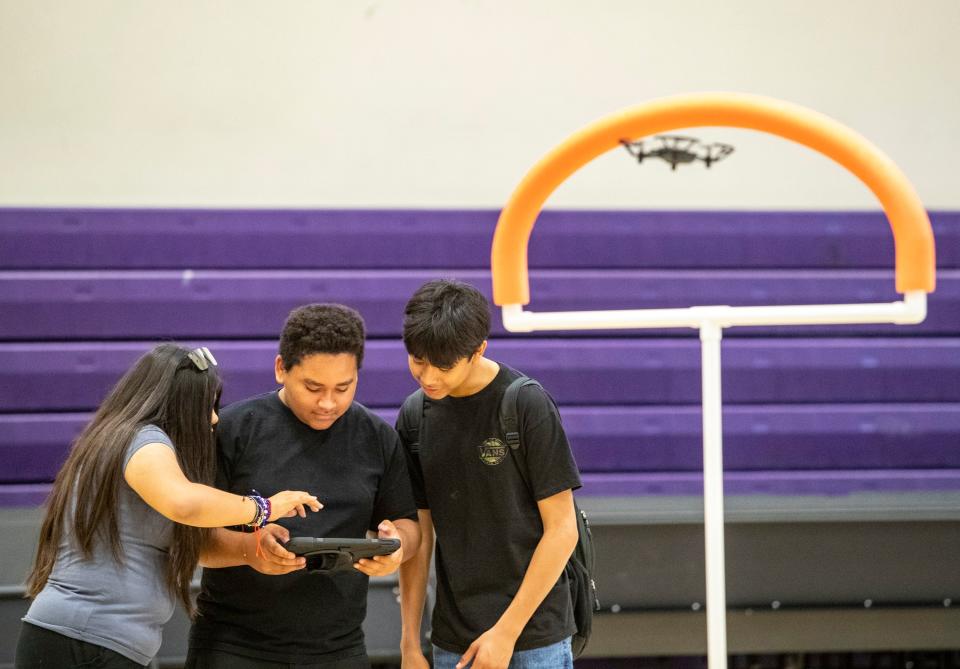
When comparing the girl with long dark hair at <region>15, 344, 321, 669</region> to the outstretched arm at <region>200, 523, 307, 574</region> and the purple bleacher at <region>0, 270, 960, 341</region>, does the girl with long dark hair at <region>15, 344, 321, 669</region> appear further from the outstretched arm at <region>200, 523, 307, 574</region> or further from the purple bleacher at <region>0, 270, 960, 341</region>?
the purple bleacher at <region>0, 270, 960, 341</region>

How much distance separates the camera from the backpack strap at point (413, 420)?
191 cm

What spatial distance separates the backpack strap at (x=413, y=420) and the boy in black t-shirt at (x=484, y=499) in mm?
26

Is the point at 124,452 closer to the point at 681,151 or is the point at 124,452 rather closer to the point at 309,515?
the point at 309,515

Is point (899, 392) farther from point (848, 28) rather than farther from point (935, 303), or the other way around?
point (848, 28)

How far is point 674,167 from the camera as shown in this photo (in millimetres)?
3936

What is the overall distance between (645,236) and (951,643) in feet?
5.78

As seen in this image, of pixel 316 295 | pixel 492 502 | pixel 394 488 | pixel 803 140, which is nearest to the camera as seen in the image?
pixel 803 140

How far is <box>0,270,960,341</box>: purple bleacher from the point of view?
12.3ft

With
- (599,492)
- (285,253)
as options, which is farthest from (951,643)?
(285,253)

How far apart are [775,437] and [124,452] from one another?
278 centimetres

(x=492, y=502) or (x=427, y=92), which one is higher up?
(x=427, y=92)

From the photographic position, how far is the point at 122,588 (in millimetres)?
1728

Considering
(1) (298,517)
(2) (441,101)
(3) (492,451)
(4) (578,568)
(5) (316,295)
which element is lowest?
(4) (578,568)

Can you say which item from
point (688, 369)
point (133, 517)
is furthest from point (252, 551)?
point (688, 369)
